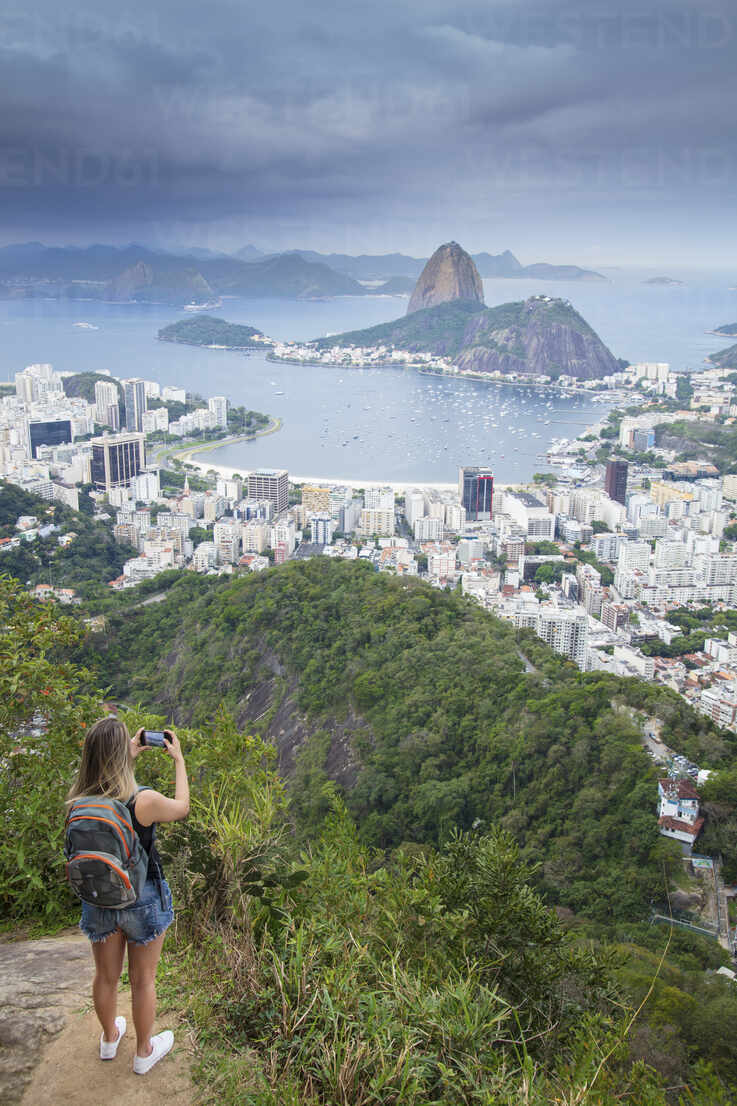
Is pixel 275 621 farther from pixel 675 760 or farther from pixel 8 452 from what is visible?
pixel 8 452

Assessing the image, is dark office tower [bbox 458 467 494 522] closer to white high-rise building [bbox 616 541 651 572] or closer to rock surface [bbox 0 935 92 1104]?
white high-rise building [bbox 616 541 651 572]

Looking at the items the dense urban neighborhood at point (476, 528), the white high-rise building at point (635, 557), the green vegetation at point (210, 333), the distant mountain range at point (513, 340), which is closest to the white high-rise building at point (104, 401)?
the dense urban neighborhood at point (476, 528)

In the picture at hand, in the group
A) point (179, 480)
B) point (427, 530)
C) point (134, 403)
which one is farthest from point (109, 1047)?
point (134, 403)

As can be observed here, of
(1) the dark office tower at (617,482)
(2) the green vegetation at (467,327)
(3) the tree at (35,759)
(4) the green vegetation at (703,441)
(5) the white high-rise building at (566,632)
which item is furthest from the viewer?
(2) the green vegetation at (467,327)

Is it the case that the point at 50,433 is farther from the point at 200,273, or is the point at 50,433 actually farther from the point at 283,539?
the point at 200,273

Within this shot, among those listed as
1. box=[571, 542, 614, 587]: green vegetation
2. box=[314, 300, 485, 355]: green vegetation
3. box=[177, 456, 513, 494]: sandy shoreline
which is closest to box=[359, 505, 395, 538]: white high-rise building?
box=[177, 456, 513, 494]: sandy shoreline

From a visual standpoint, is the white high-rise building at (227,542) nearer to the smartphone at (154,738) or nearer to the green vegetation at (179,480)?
the green vegetation at (179,480)

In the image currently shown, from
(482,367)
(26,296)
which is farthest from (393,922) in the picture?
(26,296)
